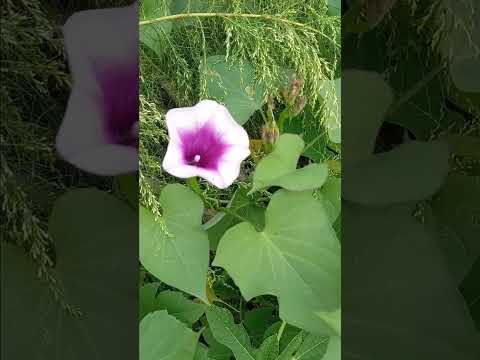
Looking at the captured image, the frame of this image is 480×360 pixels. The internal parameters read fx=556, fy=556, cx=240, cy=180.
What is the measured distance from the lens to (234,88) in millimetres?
575

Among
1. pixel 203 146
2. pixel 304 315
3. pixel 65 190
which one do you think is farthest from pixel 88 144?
pixel 304 315

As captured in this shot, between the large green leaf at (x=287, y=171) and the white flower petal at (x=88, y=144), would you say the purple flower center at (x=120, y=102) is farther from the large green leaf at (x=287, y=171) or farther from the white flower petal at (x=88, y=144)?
the large green leaf at (x=287, y=171)

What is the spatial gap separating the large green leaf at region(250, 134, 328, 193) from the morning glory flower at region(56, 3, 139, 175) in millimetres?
141

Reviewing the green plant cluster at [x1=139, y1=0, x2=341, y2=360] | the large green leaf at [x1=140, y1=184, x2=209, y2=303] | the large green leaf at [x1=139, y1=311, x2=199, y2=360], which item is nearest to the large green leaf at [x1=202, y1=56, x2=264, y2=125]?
the green plant cluster at [x1=139, y1=0, x2=341, y2=360]

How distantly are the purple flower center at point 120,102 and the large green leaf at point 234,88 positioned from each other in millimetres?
135

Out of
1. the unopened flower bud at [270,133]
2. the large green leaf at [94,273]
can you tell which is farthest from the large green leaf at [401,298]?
the large green leaf at [94,273]

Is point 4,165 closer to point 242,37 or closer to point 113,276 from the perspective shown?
point 113,276

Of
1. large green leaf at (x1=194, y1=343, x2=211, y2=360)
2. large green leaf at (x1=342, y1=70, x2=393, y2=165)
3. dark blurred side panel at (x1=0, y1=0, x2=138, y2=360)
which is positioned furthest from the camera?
large green leaf at (x1=194, y1=343, x2=211, y2=360)

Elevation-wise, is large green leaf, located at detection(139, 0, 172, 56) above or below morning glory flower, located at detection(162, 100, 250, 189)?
above

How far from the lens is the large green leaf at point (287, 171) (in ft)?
1.72

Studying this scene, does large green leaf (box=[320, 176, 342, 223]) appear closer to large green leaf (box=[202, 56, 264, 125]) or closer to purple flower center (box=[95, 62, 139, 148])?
large green leaf (box=[202, 56, 264, 125])

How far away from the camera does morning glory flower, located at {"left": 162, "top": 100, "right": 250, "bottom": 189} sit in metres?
0.50

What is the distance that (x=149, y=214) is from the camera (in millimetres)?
510

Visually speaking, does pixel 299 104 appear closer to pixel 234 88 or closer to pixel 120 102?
pixel 234 88
